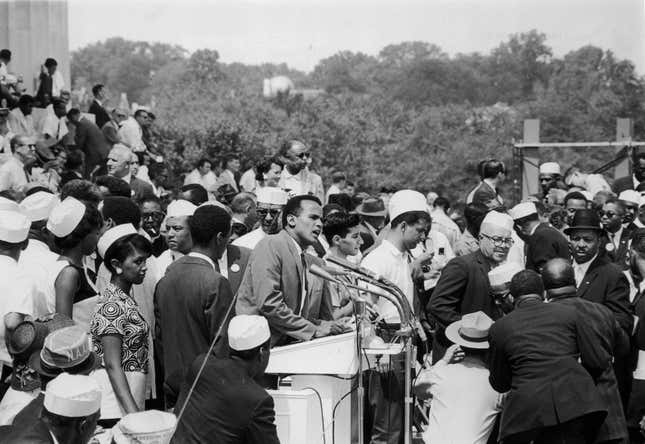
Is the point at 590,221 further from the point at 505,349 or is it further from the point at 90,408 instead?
the point at 90,408

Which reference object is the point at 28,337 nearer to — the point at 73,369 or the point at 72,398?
the point at 73,369

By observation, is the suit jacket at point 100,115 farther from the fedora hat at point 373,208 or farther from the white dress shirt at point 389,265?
the white dress shirt at point 389,265

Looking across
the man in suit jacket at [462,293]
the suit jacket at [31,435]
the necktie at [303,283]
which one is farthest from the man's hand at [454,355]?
the suit jacket at [31,435]

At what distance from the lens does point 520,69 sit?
75.6 meters

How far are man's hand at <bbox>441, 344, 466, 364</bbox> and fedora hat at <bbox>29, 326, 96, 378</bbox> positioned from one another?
2430mm

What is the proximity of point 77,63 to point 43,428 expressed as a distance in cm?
13488

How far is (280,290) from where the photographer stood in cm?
634

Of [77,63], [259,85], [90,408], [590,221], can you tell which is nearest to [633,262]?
[590,221]

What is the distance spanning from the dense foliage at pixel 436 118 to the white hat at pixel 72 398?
33.1m

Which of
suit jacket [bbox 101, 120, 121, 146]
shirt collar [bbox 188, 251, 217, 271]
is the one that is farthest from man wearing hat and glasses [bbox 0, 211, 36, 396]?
suit jacket [bbox 101, 120, 121, 146]

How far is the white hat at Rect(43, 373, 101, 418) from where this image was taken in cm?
405

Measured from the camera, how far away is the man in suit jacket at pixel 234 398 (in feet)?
16.0

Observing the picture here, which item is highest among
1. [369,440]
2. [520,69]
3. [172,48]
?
[172,48]

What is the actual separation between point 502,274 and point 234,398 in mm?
2729
